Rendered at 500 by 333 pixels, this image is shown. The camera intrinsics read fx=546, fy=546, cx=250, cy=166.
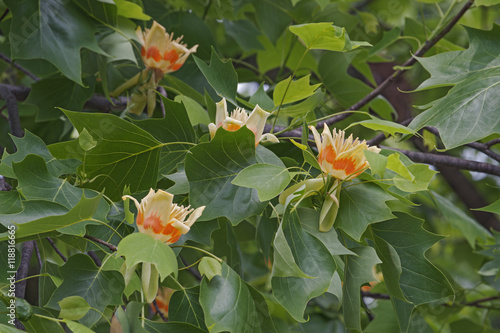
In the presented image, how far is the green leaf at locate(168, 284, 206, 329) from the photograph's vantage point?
2.59 feet

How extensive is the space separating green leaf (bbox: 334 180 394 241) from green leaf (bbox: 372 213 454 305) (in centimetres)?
8

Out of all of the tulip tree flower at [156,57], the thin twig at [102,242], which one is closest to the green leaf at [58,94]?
the tulip tree flower at [156,57]

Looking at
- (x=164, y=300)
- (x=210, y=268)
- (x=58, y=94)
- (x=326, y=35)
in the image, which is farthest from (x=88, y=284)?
(x=164, y=300)

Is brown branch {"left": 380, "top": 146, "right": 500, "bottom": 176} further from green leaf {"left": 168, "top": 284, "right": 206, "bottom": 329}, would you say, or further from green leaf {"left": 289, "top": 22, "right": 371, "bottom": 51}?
green leaf {"left": 168, "top": 284, "right": 206, "bottom": 329}

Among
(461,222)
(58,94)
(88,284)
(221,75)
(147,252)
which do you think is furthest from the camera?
(461,222)

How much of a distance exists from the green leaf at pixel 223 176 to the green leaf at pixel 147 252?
13cm

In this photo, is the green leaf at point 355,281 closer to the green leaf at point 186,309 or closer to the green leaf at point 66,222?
the green leaf at point 186,309

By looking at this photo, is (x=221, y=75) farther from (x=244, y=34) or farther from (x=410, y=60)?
(x=244, y=34)

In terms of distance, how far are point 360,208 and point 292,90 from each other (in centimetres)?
26

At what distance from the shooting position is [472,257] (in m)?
2.33

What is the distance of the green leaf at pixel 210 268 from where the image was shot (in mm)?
713

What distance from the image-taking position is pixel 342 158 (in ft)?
2.47

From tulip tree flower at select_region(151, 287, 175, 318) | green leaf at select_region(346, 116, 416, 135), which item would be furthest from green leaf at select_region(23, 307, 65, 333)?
tulip tree flower at select_region(151, 287, 175, 318)

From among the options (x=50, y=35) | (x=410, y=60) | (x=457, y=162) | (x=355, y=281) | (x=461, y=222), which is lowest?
(x=461, y=222)
